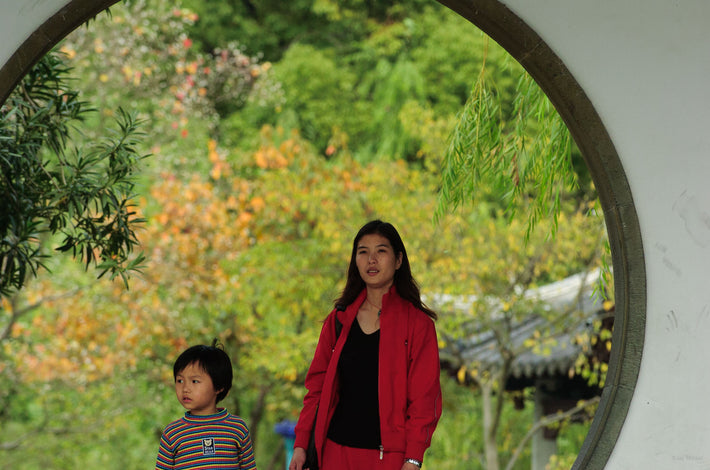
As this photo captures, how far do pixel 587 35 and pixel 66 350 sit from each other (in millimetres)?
7300

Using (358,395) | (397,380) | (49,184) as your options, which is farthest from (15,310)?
(397,380)

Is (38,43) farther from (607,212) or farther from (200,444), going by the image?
(607,212)

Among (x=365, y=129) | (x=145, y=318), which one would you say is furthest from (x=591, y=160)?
(x=365, y=129)

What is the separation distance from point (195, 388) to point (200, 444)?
5.6 inches

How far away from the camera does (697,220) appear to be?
2230 millimetres

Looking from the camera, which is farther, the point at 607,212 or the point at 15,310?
the point at 15,310

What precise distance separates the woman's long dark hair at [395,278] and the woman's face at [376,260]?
0.7 inches

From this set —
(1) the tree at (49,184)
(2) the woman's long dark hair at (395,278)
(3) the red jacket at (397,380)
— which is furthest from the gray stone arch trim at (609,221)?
(1) the tree at (49,184)

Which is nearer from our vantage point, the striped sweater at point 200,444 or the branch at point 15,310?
the striped sweater at point 200,444

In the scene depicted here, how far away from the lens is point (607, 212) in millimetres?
2258

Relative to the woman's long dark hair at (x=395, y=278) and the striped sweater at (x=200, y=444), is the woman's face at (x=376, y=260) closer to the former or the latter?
the woman's long dark hair at (x=395, y=278)

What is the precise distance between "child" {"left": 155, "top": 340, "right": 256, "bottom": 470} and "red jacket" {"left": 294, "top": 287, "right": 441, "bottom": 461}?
0.21 meters

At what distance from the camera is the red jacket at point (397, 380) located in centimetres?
238

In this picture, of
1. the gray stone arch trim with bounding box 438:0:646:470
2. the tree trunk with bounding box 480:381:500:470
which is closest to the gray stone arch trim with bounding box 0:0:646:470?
the gray stone arch trim with bounding box 438:0:646:470
